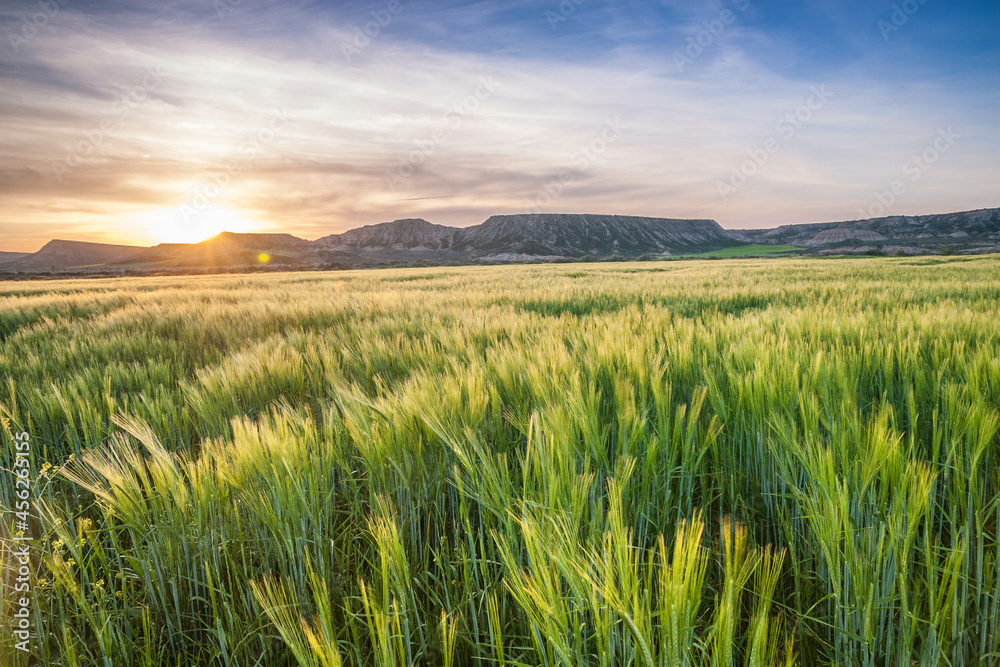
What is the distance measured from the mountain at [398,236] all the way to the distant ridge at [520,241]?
0.44 meters

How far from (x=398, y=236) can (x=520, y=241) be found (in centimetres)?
5585

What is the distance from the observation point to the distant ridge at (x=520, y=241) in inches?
5566

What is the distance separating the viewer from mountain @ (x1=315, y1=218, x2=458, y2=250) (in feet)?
611

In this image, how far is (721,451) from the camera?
143cm

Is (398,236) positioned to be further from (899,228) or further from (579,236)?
(899,228)

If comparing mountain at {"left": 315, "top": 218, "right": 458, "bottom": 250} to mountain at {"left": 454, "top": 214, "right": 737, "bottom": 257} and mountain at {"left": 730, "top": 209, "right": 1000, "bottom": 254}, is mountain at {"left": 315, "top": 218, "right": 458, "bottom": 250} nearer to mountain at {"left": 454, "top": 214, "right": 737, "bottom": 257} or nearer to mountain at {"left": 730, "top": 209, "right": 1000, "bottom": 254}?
mountain at {"left": 454, "top": 214, "right": 737, "bottom": 257}

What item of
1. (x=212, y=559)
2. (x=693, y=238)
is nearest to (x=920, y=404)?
(x=212, y=559)

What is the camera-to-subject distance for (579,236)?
183 metres

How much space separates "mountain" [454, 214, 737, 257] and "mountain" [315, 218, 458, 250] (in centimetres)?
976

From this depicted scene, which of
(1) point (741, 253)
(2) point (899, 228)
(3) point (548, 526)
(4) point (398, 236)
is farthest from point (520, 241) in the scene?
(3) point (548, 526)

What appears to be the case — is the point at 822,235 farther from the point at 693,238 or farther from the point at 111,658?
the point at 111,658

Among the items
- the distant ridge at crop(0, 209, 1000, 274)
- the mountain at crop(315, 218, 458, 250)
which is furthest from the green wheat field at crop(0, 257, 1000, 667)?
the mountain at crop(315, 218, 458, 250)

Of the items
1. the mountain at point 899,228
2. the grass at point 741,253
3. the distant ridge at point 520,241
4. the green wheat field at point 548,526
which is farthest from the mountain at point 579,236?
the green wheat field at point 548,526

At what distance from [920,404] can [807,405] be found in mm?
662
